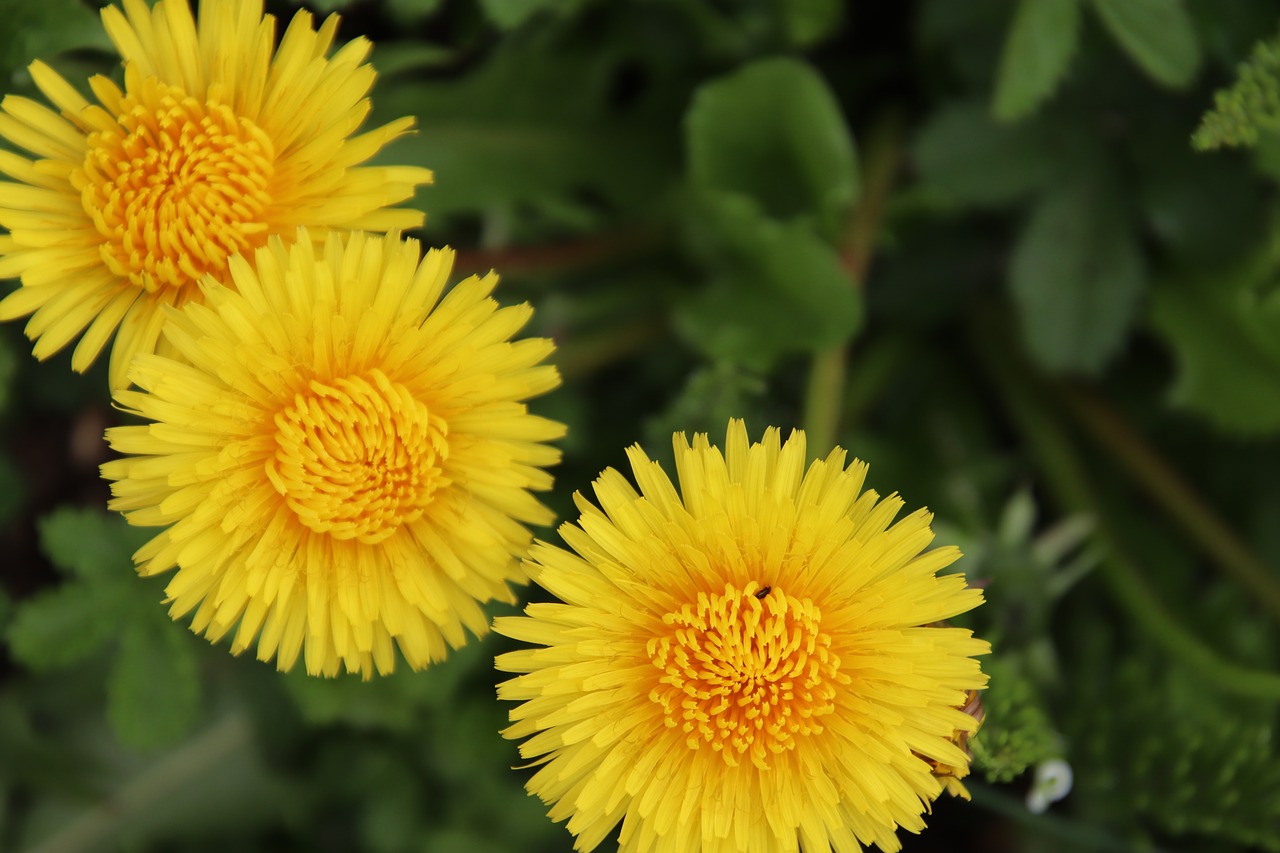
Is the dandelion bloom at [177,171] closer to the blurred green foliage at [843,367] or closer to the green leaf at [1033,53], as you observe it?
the blurred green foliage at [843,367]

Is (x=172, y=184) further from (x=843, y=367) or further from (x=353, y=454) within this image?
(x=843, y=367)

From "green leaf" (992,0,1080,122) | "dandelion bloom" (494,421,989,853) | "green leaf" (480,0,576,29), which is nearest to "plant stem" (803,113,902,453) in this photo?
"green leaf" (992,0,1080,122)

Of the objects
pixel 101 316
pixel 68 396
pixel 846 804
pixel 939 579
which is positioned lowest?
pixel 846 804

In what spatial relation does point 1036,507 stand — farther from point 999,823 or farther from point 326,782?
point 326,782

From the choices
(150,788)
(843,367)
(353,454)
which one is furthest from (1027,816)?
(150,788)

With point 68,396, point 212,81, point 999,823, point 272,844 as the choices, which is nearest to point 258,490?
point 212,81
